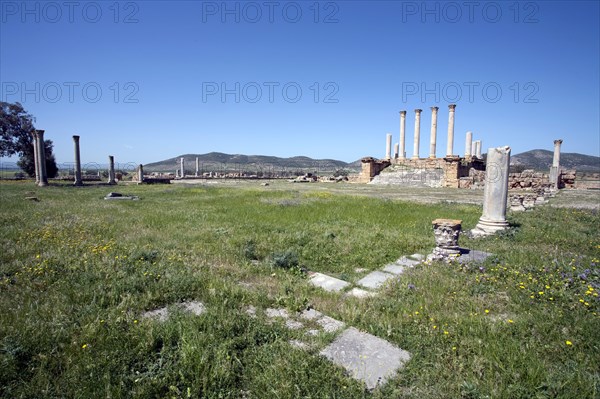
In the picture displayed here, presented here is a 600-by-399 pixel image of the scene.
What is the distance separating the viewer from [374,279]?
5.30 metres

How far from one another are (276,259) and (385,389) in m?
3.56

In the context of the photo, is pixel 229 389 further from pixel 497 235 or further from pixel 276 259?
pixel 497 235

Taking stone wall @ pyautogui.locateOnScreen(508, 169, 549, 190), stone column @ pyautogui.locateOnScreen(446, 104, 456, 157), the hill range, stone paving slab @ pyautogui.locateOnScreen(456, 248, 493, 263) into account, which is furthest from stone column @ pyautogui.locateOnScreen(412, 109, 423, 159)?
the hill range

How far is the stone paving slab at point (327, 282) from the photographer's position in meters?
4.87

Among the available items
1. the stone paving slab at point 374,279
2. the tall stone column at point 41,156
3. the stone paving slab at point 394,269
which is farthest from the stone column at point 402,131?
the tall stone column at point 41,156

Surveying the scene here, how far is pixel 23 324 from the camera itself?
3.11 metres

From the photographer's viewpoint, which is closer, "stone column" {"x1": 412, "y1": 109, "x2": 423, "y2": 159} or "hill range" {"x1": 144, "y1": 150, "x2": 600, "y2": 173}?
"stone column" {"x1": 412, "y1": 109, "x2": 423, "y2": 159}

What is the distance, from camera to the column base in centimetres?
870

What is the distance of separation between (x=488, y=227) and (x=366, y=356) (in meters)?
7.84

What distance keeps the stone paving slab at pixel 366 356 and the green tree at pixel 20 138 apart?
50671 millimetres

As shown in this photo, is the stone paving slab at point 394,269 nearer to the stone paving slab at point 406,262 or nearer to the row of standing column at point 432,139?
the stone paving slab at point 406,262

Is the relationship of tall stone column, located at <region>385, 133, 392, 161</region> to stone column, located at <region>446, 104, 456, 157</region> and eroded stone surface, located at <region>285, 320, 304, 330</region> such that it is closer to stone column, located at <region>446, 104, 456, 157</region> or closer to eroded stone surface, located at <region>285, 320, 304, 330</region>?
stone column, located at <region>446, 104, 456, 157</region>

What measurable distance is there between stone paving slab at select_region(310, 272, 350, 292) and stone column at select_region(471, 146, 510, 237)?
19.2 ft

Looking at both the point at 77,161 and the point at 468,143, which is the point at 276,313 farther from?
the point at 468,143
